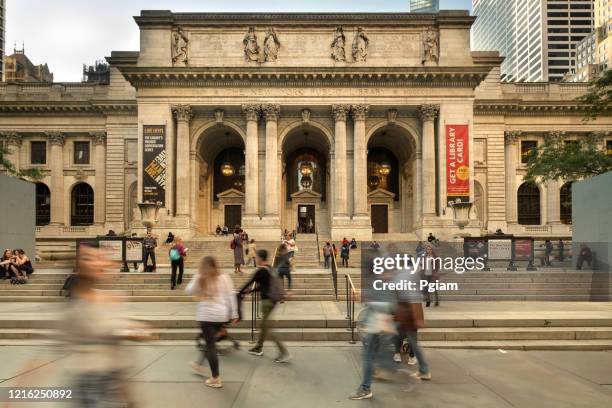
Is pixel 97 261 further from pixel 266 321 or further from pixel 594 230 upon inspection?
pixel 594 230

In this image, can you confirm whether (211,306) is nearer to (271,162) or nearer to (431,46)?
(271,162)

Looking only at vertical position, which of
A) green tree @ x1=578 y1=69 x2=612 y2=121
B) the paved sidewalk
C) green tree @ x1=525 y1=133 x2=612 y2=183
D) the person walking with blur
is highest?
green tree @ x1=578 y1=69 x2=612 y2=121

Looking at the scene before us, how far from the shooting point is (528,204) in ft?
143

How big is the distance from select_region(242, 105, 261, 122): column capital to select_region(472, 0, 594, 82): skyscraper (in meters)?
107

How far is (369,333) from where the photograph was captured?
252 inches

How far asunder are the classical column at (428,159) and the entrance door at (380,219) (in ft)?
21.2

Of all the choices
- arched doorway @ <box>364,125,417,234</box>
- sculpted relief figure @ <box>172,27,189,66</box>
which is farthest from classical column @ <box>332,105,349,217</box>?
sculpted relief figure @ <box>172,27,189,66</box>

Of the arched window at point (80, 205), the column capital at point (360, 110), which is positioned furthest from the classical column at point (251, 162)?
the arched window at point (80, 205)

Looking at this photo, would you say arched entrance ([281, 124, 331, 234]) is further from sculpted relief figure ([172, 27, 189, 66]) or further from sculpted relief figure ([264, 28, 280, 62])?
sculpted relief figure ([172, 27, 189, 66])

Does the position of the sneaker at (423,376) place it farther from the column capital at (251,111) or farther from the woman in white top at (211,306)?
the column capital at (251,111)

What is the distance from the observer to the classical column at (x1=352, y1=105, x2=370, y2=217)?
33.5 m

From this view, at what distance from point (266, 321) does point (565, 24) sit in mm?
150510

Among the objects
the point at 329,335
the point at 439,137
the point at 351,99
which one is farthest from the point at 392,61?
the point at 329,335

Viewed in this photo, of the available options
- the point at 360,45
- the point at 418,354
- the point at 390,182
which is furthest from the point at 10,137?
the point at 418,354
